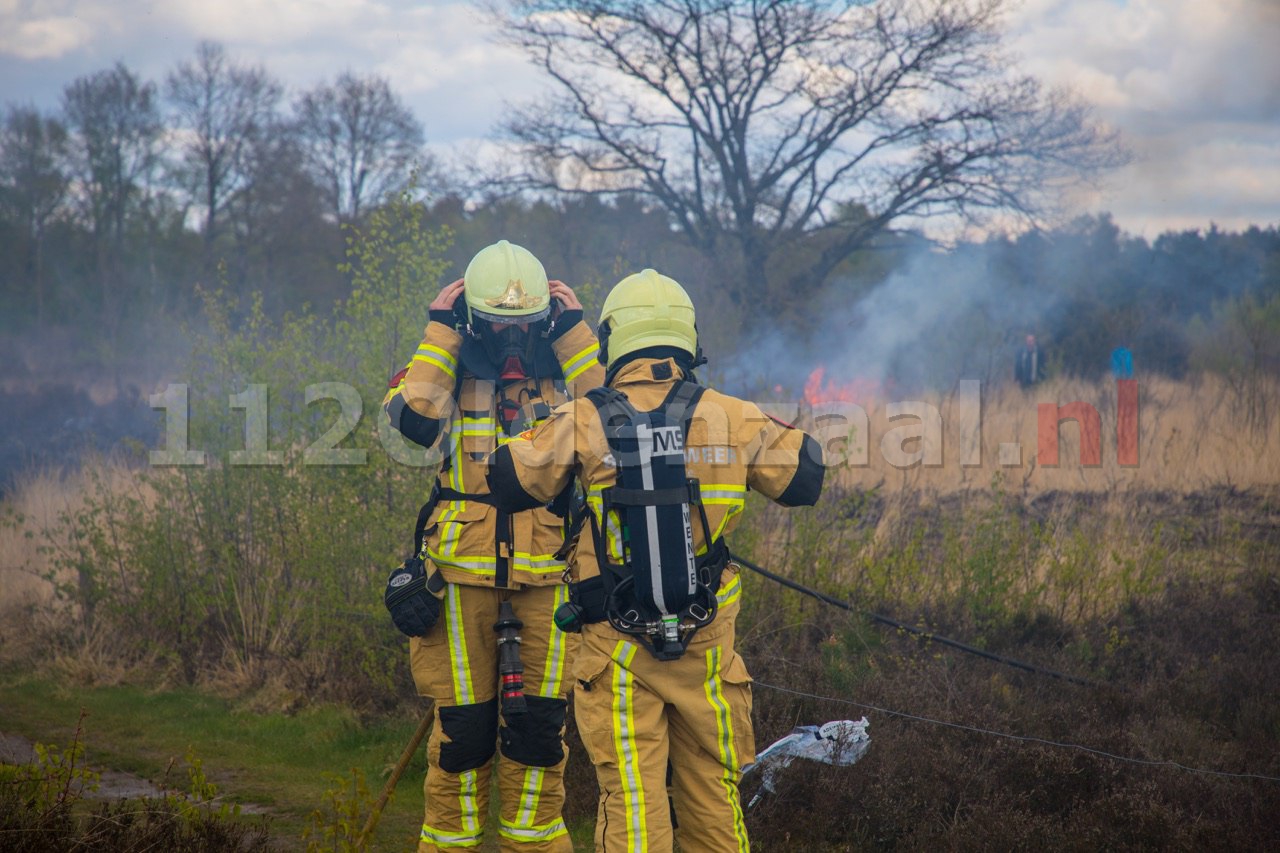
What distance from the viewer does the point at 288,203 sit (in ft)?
98.4

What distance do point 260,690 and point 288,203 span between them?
2571cm

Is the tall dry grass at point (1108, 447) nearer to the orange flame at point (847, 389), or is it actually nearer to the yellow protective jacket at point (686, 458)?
the orange flame at point (847, 389)

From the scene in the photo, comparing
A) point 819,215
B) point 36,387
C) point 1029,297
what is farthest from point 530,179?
point 36,387

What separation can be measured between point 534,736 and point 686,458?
1434 mm

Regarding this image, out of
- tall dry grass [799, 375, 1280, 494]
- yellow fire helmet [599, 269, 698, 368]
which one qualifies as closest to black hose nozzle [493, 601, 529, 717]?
yellow fire helmet [599, 269, 698, 368]

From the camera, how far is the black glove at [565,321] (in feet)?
14.1

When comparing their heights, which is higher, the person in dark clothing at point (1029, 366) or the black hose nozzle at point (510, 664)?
the person in dark clothing at point (1029, 366)

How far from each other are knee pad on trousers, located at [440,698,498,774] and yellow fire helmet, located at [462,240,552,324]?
1.54 meters

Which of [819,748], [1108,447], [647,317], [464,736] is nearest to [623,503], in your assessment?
[647,317]

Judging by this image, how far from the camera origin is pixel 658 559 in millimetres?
3221

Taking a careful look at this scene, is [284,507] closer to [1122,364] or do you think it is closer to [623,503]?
[623,503]

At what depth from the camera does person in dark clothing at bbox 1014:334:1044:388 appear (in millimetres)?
15430

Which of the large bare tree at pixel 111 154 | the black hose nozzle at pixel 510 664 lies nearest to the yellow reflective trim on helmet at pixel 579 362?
the black hose nozzle at pixel 510 664

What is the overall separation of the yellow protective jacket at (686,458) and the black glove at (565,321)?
2.72ft
